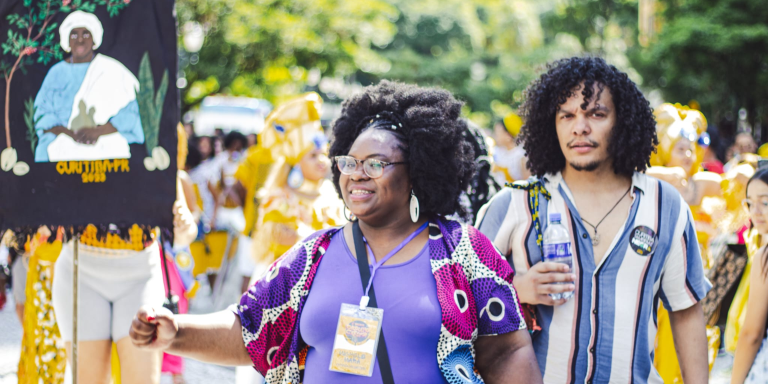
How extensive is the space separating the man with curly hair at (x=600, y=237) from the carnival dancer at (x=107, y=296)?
81.2 inches

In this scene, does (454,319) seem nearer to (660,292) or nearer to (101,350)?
(660,292)

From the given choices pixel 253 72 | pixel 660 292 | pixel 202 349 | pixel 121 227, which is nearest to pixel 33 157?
pixel 121 227

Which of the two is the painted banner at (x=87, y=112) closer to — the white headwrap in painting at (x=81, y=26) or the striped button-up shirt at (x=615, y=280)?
the white headwrap in painting at (x=81, y=26)

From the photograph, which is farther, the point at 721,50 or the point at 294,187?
the point at 721,50

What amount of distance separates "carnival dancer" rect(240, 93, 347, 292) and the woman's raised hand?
306cm

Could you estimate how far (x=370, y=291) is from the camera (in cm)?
248

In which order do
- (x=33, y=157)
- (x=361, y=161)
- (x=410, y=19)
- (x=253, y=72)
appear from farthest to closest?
1. (x=410, y=19)
2. (x=253, y=72)
3. (x=33, y=157)
4. (x=361, y=161)

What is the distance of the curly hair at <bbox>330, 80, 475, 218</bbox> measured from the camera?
2.73 metres

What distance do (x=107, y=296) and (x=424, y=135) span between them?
7.46 ft

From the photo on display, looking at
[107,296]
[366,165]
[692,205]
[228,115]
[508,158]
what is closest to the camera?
[366,165]

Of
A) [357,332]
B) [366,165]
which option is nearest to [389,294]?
[357,332]

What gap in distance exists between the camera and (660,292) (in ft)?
9.72

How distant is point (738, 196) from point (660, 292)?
11.2 feet

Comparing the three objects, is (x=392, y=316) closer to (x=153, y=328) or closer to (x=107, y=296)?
(x=153, y=328)
